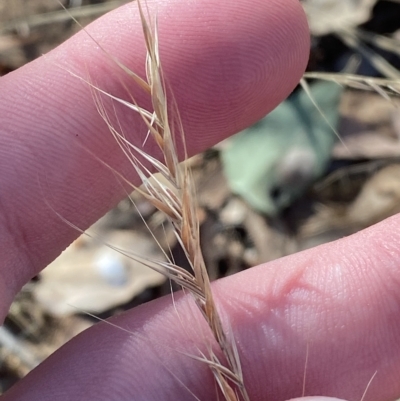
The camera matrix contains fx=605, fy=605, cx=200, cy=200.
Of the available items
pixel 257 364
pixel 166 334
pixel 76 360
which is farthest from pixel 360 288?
pixel 76 360

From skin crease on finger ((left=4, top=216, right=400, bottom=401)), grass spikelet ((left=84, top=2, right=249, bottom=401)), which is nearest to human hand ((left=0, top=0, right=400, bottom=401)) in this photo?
skin crease on finger ((left=4, top=216, right=400, bottom=401))

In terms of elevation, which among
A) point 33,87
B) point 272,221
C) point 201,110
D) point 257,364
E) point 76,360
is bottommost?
point 272,221

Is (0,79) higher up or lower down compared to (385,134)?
higher up

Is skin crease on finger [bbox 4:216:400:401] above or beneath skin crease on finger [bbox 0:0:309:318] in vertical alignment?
beneath

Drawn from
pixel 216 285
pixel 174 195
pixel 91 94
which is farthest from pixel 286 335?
pixel 91 94

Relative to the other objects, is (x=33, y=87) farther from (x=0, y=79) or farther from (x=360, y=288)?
(x=360, y=288)

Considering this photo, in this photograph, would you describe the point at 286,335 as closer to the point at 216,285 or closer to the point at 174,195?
the point at 216,285

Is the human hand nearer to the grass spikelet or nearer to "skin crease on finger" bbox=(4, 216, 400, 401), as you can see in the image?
"skin crease on finger" bbox=(4, 216, 400, 401)
